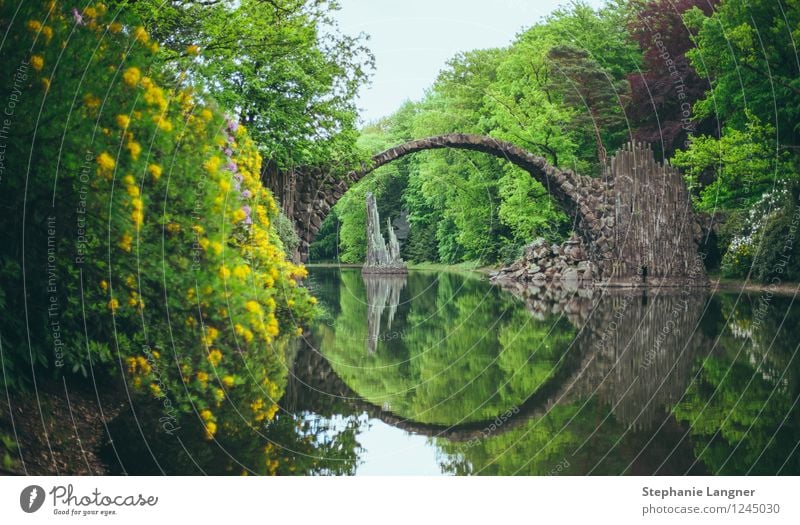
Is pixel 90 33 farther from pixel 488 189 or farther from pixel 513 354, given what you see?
pixel 488 189

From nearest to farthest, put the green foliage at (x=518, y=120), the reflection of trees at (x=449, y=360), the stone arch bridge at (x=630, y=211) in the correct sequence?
the reflection of trees at (x=449, y=360), the stone arch bridge at (x=630, y=211), the green foliage at (x=518, y=120)

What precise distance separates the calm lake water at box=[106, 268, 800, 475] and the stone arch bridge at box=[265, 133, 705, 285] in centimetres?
999

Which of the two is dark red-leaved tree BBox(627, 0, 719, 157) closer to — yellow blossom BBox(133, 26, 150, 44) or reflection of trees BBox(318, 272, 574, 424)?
reflection of trees BBox(318, 272, 574, 424)

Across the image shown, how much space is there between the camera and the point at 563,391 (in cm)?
987

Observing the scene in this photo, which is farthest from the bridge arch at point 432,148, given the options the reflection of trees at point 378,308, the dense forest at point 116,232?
the dense forest at point 116,232

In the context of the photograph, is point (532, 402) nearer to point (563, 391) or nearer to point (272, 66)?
point (563, 391)

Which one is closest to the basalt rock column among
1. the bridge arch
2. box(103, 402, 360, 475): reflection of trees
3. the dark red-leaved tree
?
the bridge arch

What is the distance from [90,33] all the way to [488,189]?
130 feet

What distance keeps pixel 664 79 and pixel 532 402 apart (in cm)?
2527

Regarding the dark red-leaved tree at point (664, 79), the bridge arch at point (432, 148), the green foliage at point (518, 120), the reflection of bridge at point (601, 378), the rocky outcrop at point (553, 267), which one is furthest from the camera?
the green foliage at point (518, 120)

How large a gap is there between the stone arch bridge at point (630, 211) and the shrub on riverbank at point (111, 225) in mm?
19363

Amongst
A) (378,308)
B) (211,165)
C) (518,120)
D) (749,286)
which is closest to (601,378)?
(211,165)
